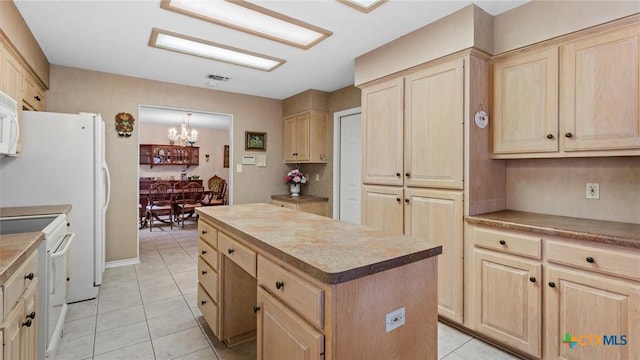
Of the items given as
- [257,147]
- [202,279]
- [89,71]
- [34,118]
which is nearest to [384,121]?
[202,279]

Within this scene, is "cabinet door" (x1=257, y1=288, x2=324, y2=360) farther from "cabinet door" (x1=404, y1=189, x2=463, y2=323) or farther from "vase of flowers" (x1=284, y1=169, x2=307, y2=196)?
"vase of flowers" (x1=284, y1=169, x2=307, y2=196)

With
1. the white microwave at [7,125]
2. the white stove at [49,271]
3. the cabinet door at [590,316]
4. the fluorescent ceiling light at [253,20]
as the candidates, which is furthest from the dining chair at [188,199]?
the cabinet door at [590,316]

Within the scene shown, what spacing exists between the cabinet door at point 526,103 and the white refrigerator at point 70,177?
3.40 metres

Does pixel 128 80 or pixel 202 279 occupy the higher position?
pixel 128 80

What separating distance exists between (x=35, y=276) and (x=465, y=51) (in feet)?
9.54

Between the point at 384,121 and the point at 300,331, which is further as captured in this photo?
the point at 384,121

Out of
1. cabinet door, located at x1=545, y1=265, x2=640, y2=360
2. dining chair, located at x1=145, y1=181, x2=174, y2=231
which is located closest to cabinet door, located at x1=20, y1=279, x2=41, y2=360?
cabinet door, located at x1=545, y1=265, x2=640, y2=360

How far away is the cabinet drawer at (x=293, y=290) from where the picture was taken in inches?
40.1

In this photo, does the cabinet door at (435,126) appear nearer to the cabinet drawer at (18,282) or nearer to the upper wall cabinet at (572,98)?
the upper wall cabinet at (572,98)

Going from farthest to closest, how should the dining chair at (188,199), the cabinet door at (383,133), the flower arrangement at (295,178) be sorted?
1. the dining chair at (188,199)
2. the flower arrangement at (295,178)
3. the cabinet door at (383,133)

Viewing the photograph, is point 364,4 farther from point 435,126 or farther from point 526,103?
point 526,103

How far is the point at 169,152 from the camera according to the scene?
837 cm

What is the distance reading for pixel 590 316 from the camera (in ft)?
5.35

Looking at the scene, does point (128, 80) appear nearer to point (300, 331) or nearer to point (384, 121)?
point (384, 121)
